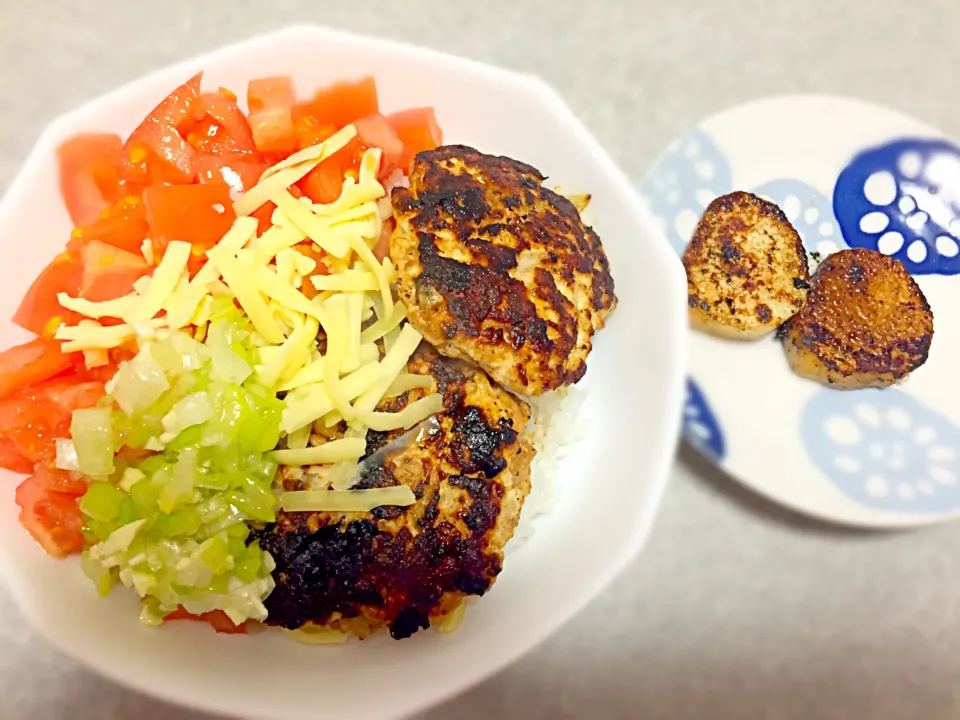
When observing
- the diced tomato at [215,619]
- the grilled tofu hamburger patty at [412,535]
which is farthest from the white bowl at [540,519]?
the grilled tofu hamburger patty at [412,535]

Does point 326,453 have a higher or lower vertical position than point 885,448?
higher

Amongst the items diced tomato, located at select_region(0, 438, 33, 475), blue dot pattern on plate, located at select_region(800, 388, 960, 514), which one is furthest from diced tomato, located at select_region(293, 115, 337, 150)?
blue dot pattern on plate, located at select_region(800, 388, 960, 514)

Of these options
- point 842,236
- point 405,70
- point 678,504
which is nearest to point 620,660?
point 678,504

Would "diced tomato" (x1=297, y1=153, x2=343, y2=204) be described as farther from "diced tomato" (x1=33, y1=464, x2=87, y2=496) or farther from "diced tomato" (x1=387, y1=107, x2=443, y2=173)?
"diced tomato" (x1=33, y1=464, x2=87, y2=496)

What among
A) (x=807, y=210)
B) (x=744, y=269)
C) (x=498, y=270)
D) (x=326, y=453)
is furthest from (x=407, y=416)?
(x=807, y=210)

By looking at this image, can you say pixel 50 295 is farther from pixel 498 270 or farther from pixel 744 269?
pixel 744 269
